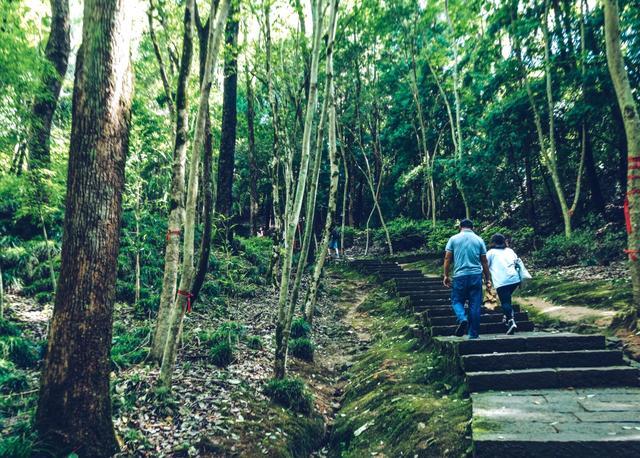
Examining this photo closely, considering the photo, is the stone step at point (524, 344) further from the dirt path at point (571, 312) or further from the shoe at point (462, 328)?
the dirt path at point (571, 312)

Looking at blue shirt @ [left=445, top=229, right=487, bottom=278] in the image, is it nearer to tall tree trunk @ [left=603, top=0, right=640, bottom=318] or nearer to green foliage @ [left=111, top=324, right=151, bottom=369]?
tall tree trunk @ [left=603, top=0, right=640, bottom=318]

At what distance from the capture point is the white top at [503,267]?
265 inches

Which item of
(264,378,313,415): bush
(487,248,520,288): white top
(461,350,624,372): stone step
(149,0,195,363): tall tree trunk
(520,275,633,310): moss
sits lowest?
(264,378,313,415): bush

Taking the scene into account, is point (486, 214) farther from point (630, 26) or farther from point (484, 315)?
point (484, 315)

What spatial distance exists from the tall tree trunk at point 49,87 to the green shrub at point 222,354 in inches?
185

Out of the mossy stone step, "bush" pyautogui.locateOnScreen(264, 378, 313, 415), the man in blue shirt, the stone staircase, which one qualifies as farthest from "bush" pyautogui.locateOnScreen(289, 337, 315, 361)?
the mossy stone step

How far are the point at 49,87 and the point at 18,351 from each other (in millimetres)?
6147

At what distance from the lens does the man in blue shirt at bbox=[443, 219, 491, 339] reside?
19.9 ft

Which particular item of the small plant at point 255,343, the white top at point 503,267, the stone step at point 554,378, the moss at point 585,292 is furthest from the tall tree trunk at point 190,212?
the moss at point 585,292

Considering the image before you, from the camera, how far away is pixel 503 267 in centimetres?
681

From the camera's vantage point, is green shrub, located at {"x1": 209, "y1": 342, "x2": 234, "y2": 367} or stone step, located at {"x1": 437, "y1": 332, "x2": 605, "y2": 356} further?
green shrub, located at {"x1": 209, "y1": 342, "x2": 234, "y2": 367}

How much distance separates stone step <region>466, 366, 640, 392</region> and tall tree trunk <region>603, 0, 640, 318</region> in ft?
6.13

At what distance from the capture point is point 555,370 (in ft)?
16.1

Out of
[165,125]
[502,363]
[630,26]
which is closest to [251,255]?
[165,125]
